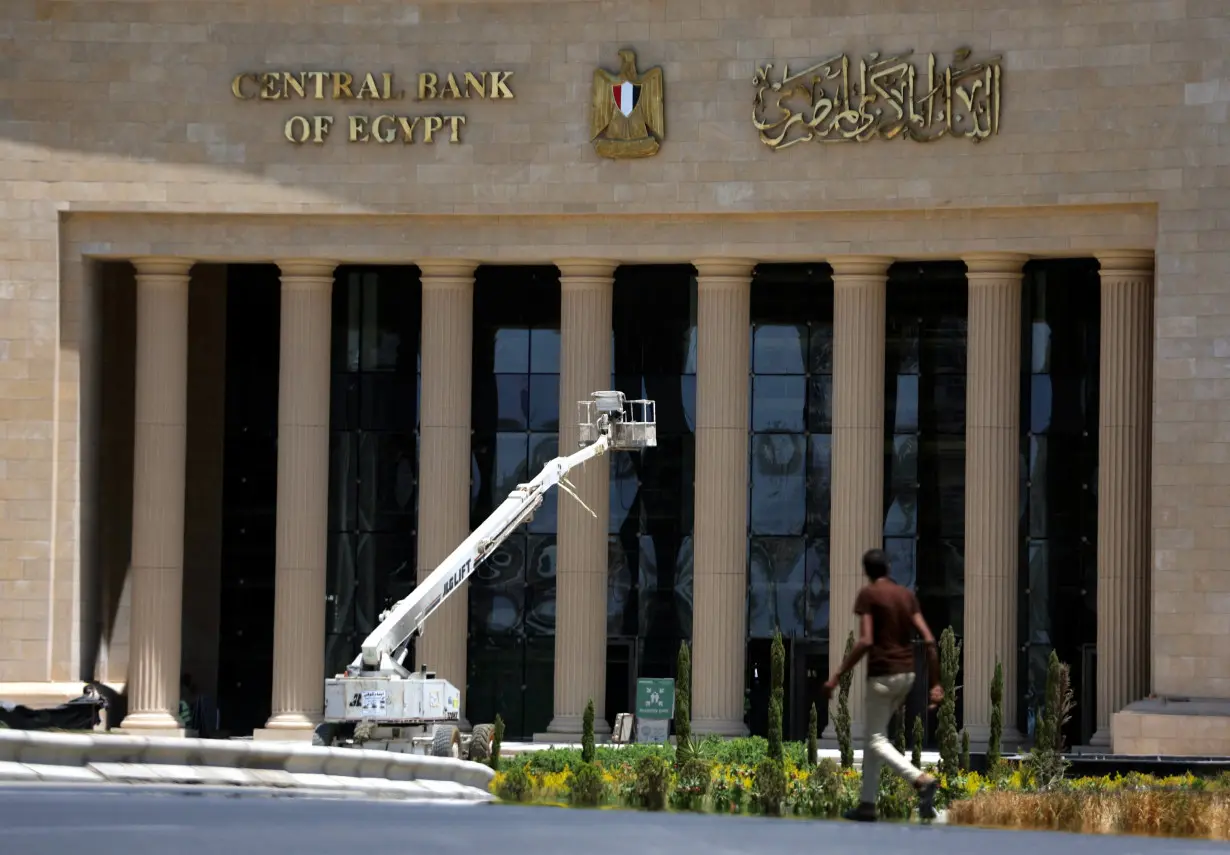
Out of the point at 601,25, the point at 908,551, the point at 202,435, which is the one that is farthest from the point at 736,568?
Result: the point at 202,435

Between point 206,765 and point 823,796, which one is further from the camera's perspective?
point 823,796

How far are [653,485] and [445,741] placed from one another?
71.5ft

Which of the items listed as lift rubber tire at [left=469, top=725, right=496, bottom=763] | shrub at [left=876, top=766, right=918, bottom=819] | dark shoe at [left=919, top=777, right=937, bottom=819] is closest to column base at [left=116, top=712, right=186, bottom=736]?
lift rubber tire at [left=469, top=725, right=496, bottom=763]

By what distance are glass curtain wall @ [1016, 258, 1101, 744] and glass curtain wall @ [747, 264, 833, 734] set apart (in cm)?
588

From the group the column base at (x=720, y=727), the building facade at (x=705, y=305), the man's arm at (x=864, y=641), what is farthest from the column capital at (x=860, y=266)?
the man's arm at (x=864, y=641)

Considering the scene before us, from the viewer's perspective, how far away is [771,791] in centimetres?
3459

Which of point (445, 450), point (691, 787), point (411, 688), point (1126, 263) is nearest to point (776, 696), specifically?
point (691, 787)

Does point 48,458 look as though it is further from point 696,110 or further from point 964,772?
point 964,772

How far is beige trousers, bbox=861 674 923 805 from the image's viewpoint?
86.9ft

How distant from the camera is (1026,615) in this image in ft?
230

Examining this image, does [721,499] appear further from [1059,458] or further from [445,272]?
[1059,458]

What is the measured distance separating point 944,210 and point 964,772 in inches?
898

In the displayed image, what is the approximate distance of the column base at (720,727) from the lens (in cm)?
6366

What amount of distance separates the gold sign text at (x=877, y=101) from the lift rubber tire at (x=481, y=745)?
1793cm
